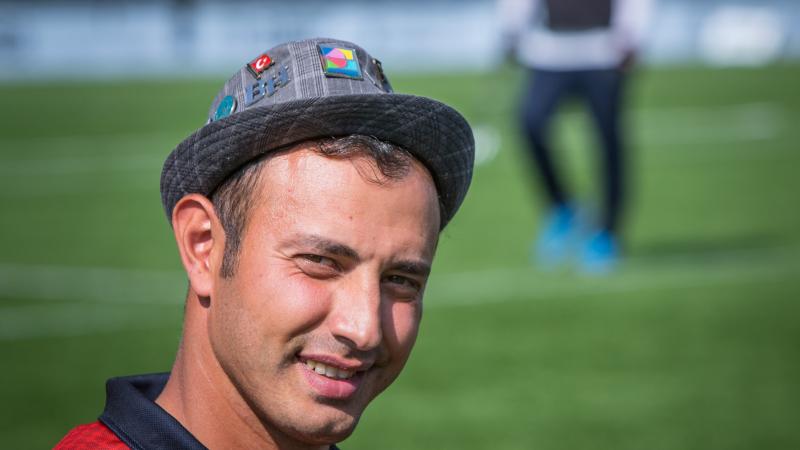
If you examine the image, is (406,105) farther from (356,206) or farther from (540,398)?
(540,398)

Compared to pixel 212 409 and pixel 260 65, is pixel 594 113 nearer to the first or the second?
pixel 260 65

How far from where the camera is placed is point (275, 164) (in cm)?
186

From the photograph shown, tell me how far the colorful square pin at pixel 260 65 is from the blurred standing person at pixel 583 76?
627cm

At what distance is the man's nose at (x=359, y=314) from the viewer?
1.79 meters

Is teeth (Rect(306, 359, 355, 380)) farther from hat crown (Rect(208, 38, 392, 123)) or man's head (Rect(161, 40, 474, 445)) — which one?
hat crown (Rect(208, 38, 392, 123))

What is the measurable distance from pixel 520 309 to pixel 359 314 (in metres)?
5.76

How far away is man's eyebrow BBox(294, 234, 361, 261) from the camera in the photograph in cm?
180

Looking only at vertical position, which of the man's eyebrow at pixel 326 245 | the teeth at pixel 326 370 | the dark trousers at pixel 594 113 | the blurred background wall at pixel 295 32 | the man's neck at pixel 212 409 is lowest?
the blurred background wall at pixel 295 32

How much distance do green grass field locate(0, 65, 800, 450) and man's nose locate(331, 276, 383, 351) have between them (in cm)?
114

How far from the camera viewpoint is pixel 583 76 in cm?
806

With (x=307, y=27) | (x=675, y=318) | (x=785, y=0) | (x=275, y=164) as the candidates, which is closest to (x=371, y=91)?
(x=275, y=164)

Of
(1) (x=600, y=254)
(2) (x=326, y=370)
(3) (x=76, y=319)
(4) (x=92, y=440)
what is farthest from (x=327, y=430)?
(1) (x=600, y=254)

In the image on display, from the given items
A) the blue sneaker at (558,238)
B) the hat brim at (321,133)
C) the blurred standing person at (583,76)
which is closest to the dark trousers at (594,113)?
the blurred standing person at (583,76)

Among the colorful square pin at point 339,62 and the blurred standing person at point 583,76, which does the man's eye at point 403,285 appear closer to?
the colorful square pin at point 339,62
